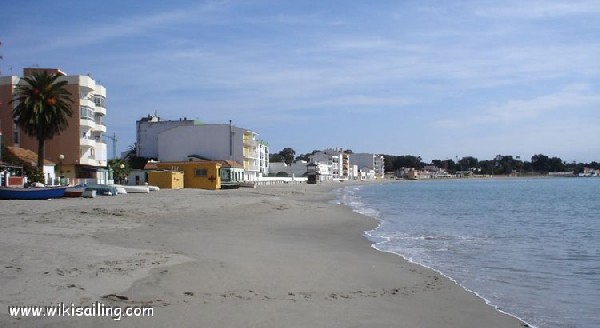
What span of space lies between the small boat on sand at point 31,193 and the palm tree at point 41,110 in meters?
13.4

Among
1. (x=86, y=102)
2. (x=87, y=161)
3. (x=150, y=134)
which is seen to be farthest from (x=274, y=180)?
(x=86, y=102)

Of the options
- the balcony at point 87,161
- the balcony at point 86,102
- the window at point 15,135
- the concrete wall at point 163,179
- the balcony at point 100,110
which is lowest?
the concrete wall at point 163,179

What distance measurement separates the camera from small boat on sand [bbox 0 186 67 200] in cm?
3238

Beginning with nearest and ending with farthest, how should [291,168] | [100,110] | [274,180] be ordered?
[100,110]
[274,180]
[291,168]

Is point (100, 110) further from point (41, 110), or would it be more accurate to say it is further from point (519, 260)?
point (519, 260)

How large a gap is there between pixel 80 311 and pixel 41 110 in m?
44.6

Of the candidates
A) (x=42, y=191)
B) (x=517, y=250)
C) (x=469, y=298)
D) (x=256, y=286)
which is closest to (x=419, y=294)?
(x=469, y=298)

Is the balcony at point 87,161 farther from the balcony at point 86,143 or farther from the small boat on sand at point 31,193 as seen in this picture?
the small boat on sand at point 31,193

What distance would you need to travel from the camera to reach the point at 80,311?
24.4 feet

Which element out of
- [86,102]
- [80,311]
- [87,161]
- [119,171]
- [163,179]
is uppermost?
[86,102]

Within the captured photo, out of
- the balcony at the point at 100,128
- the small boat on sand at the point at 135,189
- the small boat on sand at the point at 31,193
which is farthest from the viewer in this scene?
the balcony at the point at 100,128

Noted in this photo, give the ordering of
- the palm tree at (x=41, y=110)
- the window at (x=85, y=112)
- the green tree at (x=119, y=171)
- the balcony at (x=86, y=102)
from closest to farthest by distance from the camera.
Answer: the palm tree at (x=41, y=110)
the window at (x=85, y=112)
the balcony at (x=86, y=102)
the green tree at (x=119, y=171)

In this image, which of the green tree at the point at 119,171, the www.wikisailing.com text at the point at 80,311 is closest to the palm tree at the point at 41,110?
the green tree at the point at 119,171

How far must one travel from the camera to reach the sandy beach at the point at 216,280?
805 centimetres
